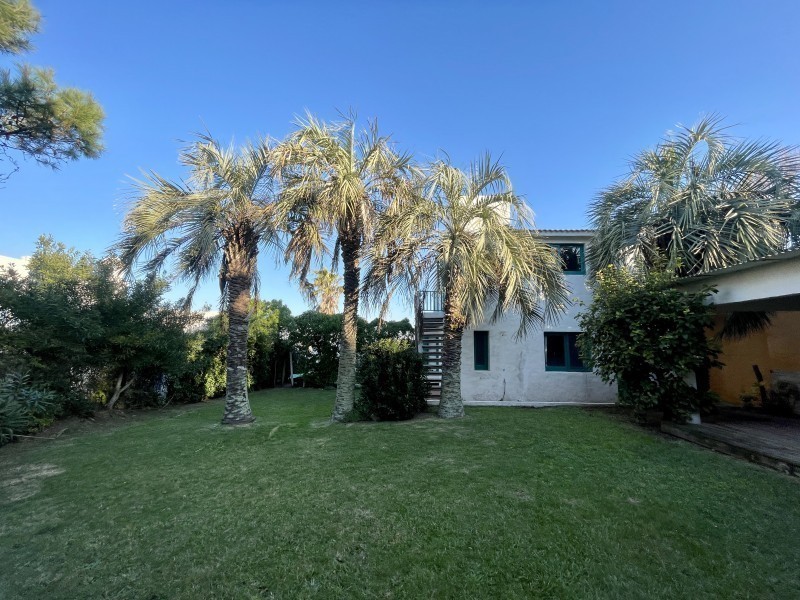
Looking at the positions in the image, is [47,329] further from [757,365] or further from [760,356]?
[760,356]

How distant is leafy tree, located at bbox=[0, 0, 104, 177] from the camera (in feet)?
19.2

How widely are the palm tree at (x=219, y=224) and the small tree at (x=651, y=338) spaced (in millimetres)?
7248

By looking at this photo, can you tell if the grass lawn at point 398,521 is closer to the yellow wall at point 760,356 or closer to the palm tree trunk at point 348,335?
the palm tree trunk at point 348,335

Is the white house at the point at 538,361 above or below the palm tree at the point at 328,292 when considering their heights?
below

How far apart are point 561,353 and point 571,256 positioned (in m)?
2.97

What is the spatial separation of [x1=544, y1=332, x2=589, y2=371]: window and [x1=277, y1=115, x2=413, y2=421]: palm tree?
6034mm

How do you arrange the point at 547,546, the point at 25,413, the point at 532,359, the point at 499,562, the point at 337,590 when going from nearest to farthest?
the point at 337,590, the point at 499,562, the point at 547,546, the point at 25,413, the point at 532,359

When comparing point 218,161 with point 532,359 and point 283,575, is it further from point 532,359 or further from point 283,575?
point 532,359

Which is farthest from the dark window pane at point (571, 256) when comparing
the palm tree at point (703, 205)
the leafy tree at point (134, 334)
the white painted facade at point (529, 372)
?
the leafy tree at point (134, 334)

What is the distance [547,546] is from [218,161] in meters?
9.05

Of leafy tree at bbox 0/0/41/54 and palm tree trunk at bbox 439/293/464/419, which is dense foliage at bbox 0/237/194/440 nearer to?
leafy tree at bbox 0/0/41/54

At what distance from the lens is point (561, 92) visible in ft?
33.0

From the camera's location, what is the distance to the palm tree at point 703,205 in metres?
7.57

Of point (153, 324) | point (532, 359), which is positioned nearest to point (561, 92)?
point (532, 359)
